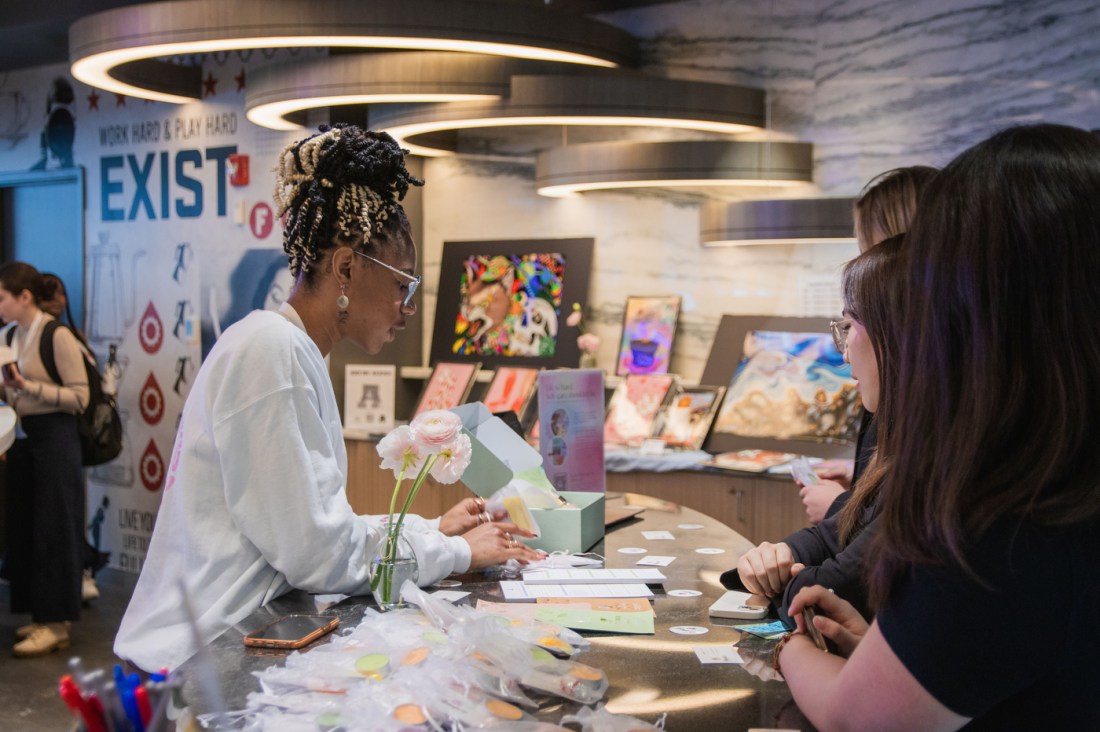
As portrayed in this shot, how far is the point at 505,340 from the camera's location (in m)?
6.35

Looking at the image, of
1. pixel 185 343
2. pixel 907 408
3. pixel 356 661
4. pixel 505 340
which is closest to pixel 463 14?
pixel 356 661

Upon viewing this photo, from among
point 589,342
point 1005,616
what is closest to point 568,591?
point 1005,616

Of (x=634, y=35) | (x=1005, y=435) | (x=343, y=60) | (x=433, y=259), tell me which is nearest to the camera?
(x=1005, y=435)

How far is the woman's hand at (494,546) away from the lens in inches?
93.9

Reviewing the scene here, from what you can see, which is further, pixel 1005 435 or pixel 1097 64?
pixel 1097 64

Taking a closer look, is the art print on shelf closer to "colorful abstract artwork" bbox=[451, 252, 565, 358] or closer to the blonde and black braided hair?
"colorful abstract artwork" bbox=[451, 252, 565, 358]

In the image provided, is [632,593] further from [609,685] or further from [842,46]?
[842,46]

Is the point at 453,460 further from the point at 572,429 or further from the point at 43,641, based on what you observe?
the point at 43,641

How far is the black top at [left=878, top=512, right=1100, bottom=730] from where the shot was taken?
1147mm

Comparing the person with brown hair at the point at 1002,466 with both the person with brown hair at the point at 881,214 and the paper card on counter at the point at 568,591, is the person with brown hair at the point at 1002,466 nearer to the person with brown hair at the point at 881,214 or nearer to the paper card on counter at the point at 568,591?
the paper card on counter at the point at 568,591

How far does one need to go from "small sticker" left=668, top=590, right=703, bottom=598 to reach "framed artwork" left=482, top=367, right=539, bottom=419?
3.60 m

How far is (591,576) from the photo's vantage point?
95.3 inches

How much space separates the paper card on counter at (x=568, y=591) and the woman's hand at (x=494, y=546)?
70mm

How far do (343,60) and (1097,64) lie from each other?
338cm
